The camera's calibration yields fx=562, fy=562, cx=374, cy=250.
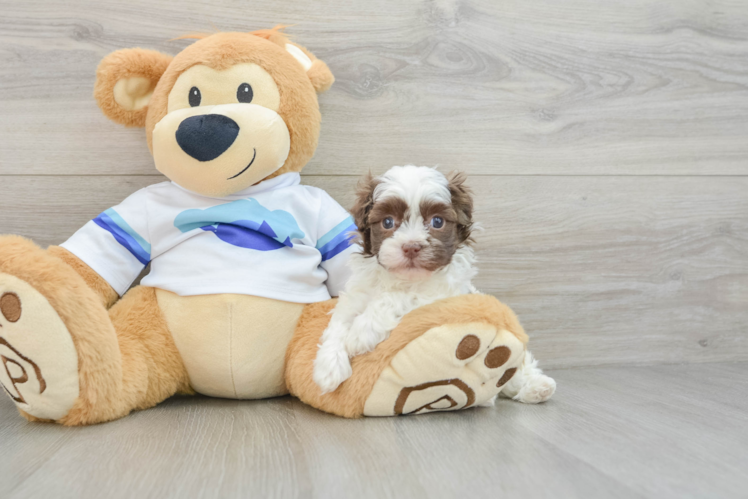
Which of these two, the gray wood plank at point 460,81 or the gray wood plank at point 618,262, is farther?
the gray wood plank at point 618,262

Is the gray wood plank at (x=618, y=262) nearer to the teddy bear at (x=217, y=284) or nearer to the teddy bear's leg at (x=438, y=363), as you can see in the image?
the teddy bear at (x=217, y=284)

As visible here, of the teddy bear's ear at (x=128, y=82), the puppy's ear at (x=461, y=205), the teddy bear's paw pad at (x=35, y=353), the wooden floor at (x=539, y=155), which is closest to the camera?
the teddy bear's paw pad at (x=35, y=353)

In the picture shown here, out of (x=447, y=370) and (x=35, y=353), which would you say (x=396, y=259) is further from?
(x=35, y=353)

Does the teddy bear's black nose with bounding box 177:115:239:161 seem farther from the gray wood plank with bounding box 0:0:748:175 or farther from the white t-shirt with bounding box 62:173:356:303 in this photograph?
the gray wood plank with bounding box 0:0:748:175

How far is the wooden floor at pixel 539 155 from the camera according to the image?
1193 mm

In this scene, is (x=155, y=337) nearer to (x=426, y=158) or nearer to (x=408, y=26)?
(x=426, y=158)

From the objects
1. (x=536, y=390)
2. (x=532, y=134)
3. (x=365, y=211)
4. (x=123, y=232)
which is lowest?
(x=536, y=390)

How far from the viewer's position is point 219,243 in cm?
108

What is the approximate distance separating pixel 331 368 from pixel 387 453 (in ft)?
0.62

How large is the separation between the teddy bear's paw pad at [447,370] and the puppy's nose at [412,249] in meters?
0.13

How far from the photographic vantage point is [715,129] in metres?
1.49

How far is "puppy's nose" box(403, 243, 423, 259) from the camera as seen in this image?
2.94ft

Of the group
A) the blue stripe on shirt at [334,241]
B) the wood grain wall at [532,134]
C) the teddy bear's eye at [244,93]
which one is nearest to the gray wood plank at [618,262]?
the wood grain wall at [532,134]

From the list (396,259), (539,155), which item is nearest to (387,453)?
(396,259)
